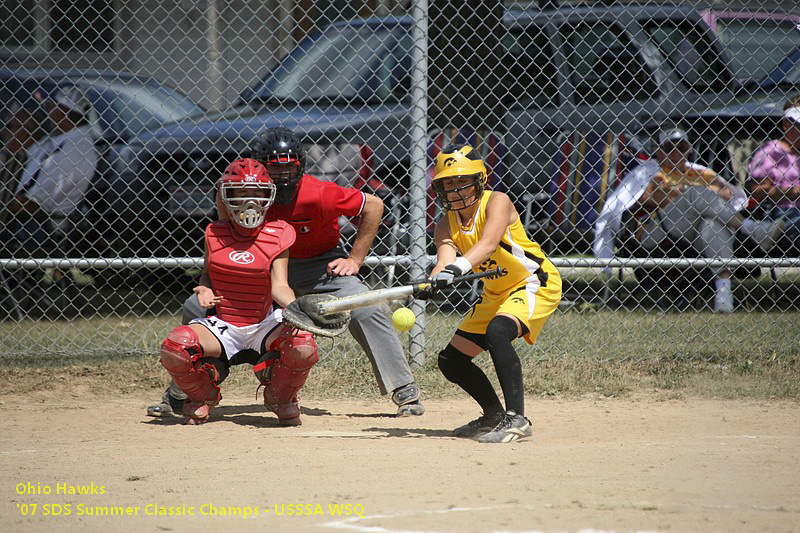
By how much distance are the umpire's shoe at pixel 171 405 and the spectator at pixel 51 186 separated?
2680mm

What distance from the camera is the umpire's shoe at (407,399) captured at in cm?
518

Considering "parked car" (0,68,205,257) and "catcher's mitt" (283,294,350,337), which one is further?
"parked car" (0,68,205,257)

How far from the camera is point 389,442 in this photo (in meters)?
4.52

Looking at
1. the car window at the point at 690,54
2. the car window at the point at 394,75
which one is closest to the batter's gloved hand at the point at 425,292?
the car window at the point at 394,75

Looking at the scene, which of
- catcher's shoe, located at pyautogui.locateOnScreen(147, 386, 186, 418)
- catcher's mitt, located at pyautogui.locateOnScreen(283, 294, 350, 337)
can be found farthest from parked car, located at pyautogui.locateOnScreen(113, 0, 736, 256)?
catcher's mitt, located at pyautogui.locateOnScreen(283, 294, 350, 337)

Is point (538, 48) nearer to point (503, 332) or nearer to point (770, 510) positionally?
point (503, 332)

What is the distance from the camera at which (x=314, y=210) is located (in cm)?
522

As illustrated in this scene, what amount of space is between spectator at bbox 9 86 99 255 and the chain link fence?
2 centimetres

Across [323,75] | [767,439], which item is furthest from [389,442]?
[323,75]

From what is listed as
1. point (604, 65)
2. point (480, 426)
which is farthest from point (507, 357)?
point (604, 65)

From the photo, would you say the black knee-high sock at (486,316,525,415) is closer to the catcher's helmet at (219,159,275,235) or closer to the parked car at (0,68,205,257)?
the catcher's helmet at (219,159,275,235)

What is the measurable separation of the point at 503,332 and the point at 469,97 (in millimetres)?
3678

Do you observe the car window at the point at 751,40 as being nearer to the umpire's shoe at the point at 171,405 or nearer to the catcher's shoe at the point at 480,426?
the catcher's shoe at the point at 480,426

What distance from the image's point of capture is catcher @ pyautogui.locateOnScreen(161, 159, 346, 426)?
4781mm
